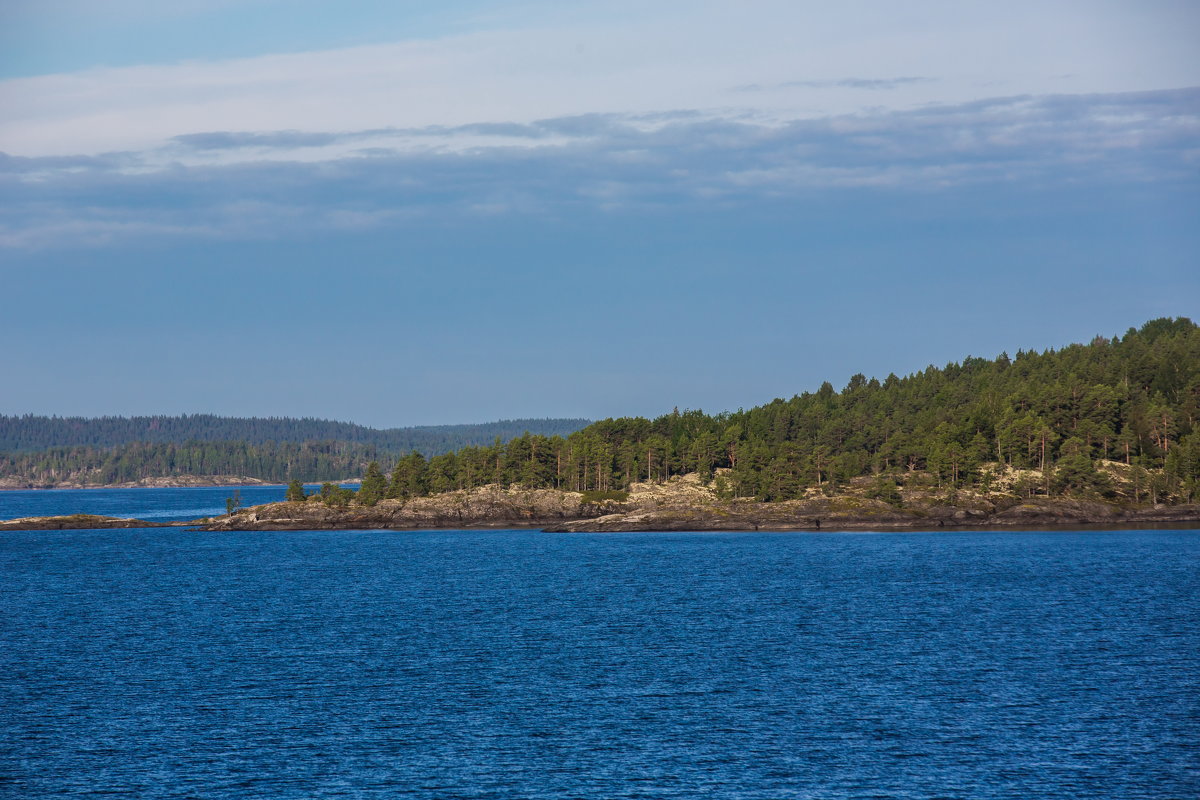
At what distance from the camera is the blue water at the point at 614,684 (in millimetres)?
43500

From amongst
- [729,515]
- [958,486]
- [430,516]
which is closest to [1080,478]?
[958,486]

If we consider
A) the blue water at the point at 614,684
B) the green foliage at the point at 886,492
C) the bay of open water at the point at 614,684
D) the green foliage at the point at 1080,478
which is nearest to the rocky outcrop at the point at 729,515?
the green foliage at the point at 886,492

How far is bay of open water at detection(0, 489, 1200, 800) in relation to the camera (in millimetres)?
43500

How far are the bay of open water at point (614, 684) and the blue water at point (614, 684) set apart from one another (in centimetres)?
23

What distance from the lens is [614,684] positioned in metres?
59.2

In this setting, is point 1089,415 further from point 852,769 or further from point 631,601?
point 852,769

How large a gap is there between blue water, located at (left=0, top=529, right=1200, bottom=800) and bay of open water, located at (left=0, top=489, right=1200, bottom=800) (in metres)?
0.23

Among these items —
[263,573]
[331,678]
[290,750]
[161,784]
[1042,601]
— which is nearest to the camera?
[161,784]

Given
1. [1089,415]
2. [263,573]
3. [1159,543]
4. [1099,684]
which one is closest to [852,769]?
Result: [1099,684]

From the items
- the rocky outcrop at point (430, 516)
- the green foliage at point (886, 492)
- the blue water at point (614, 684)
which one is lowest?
the blue water at point (614, 684)

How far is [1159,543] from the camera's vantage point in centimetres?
13888

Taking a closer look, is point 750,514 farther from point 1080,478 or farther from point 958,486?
point 1080,478

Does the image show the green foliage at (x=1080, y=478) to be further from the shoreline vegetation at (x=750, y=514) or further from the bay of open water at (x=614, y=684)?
the bay of open water at (x=614, y=684)

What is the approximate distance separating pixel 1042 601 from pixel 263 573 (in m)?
81.3
